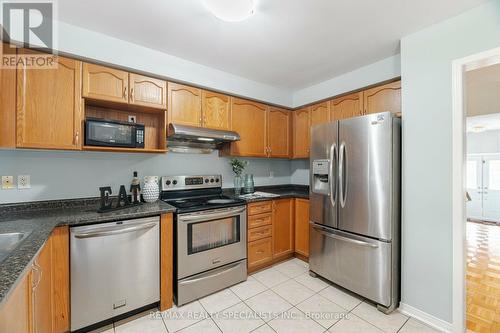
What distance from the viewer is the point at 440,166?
1771 mm

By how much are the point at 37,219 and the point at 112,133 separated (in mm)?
844

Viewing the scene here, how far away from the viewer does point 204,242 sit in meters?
2.20

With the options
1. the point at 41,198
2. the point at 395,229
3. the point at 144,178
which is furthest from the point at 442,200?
the point at 41,198

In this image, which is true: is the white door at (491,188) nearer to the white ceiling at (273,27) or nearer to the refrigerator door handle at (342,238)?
the white ceiling at (273,27)

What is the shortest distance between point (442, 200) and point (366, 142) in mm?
726

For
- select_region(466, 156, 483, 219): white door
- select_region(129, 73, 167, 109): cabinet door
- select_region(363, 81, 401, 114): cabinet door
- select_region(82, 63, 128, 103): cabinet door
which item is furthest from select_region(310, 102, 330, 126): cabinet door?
select_region(466, 156, 483, 219): white door

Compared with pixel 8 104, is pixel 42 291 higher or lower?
lower

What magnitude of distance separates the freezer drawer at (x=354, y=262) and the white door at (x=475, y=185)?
19.5 feet

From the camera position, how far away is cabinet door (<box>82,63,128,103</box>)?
1919 millimetres

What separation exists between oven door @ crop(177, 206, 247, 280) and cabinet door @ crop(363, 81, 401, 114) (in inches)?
73.7

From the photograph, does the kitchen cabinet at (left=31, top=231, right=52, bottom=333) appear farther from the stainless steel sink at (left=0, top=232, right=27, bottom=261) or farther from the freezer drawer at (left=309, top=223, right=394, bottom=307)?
the freezer drawer at (left=309, top=223, right=394, bottom=307)

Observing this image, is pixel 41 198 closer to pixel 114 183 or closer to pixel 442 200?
pixel 114 183

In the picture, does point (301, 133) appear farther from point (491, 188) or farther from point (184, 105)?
point (491, 188)

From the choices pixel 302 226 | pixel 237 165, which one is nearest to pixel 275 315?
pixel 302 226
